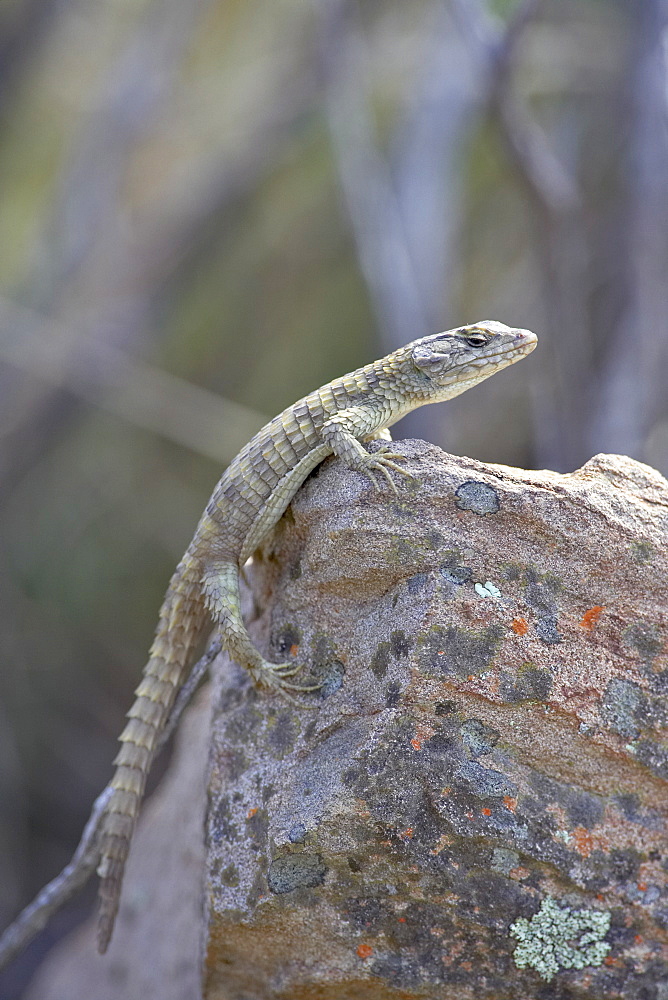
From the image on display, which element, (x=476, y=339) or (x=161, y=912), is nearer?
(x=476, y=339)

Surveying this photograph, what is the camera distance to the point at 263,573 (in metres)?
4.17

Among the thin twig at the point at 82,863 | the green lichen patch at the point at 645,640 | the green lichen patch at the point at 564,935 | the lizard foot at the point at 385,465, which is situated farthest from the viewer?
the thin twig at the point at 82,863

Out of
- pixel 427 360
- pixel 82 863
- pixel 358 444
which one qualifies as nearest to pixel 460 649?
pixel 358 444

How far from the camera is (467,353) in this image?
4.18m

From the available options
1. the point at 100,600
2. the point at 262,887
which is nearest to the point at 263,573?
the point at 262,887

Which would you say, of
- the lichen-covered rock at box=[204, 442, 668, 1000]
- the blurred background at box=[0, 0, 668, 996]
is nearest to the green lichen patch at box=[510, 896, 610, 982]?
the lichen-covered rock at box=[204, 442, 668, 1000]

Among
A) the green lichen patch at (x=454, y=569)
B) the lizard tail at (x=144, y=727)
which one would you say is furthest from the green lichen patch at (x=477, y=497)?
the lizard tail at (x=144, y=727)

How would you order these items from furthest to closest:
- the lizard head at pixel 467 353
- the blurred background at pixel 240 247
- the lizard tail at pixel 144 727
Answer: the blurred background at pixel 240 247 < the lizard head at pixel 467 353 < the lizard tail at pixel 144 727

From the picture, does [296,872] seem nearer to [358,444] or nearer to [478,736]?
[478,736]

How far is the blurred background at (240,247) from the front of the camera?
8.13m

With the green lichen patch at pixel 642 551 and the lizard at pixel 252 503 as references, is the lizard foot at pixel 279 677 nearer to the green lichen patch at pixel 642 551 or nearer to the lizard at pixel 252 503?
the lizard at pixel 252 503

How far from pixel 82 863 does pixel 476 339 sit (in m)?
3.07

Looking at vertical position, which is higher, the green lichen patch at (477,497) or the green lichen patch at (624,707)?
the green lichen patch at (477,497)

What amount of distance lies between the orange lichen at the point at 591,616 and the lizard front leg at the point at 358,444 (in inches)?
32.2
